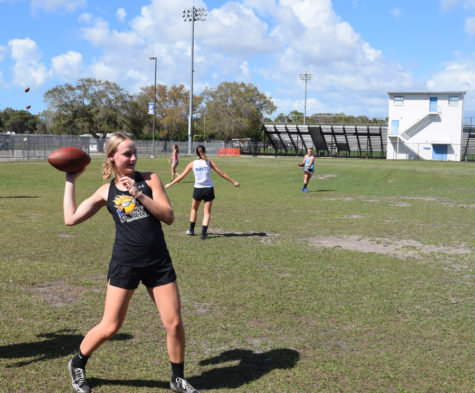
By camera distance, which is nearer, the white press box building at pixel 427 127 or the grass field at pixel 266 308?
the grass field at pixel 266 308

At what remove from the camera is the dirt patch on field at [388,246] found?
30.5 feet

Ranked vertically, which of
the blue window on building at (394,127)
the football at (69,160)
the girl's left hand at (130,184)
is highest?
the blue window on building at (394,127)

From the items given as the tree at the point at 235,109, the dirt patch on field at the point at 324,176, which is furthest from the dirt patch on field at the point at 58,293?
the tree at the point at 235,109

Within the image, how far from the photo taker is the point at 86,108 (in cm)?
7544

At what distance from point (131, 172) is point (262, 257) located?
206 inches

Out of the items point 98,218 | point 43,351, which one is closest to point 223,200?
point 98,218

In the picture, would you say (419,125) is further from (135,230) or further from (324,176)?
(135,230)

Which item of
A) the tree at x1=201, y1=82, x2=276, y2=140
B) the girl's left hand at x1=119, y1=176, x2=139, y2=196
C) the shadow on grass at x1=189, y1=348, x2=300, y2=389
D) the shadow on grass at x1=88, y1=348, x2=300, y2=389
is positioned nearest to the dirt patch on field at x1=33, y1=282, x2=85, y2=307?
the shadow on grass at x1=88, y1=348, x2=300, y2=389

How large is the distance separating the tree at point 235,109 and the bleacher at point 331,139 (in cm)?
1093

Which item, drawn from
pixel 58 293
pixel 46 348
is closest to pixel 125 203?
pixel 46 348

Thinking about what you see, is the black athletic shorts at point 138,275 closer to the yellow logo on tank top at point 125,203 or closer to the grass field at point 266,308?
the yellow logo on tank top at point 125,203

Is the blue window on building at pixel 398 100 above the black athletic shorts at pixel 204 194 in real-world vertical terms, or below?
above

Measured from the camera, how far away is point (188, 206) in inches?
623

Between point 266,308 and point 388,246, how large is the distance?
451 centimetres
